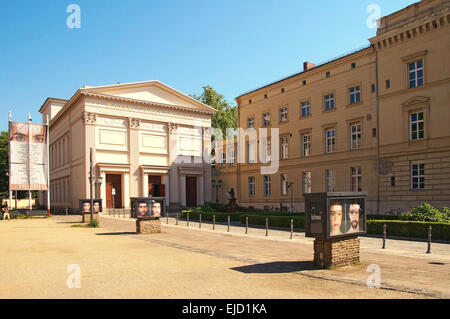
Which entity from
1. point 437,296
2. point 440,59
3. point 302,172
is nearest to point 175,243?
point 437,296

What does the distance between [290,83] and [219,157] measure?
2015 centimetres

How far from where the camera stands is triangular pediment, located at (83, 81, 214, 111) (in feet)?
175

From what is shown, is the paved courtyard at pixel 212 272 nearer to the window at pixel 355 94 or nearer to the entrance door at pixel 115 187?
the window at pixel 355 94

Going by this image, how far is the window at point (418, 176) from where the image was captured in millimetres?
31453

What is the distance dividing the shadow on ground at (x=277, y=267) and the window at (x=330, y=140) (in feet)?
97.5

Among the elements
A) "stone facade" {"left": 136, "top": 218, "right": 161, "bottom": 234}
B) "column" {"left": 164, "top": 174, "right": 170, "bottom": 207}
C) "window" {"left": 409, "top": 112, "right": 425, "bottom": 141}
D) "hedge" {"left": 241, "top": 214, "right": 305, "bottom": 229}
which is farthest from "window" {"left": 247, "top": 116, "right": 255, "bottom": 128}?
"stone facade" {"left": 136, "top": 218, "right": 161, "bottom": 234}

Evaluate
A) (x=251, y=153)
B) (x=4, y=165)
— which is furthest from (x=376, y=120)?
(x=4, y=165)

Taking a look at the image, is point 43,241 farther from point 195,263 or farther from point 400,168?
point 400,168

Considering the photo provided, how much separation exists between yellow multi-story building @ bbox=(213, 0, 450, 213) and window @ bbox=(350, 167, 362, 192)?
0.10 metres

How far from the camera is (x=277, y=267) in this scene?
37.2 ft

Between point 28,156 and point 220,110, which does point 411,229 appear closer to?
point 28,156

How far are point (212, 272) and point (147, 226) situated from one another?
12.5 m

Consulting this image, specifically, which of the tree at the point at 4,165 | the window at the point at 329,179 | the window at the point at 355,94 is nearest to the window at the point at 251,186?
the window at the point at 329,179

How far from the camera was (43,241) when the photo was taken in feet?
61.8
